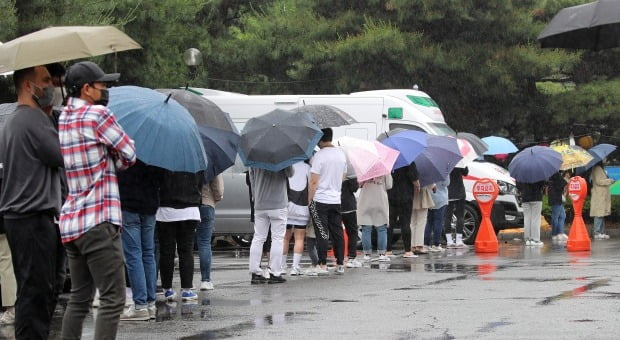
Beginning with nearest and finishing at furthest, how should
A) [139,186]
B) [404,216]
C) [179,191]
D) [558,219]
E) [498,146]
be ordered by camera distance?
[139,186]
[179,191]
[404,216]
[558,219]
[498,146]

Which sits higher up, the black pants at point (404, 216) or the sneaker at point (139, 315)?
the black pants at point (404, 216)

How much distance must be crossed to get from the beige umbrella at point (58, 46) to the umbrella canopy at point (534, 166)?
13.4m

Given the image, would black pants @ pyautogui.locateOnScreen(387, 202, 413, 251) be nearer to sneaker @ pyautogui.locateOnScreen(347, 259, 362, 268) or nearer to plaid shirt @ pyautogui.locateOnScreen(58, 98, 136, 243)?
sneaker @ pyautogui.locateOnScreen(347, 259, 362, 268)

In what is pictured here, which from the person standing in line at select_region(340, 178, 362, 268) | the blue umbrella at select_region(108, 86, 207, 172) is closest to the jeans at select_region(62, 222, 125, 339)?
the blue umbrella at select_region(108, 86, 207, 172)

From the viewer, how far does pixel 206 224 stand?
41.6 feet

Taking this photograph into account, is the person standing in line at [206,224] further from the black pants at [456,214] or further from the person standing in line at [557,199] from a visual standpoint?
the person standing in line at [557,199]

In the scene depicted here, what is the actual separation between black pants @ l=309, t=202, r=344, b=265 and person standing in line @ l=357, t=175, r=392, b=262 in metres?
2.04

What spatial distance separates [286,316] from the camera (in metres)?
10.2

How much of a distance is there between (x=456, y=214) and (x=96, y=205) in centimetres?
1419

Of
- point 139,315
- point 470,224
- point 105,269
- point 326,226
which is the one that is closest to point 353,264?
point 326,226

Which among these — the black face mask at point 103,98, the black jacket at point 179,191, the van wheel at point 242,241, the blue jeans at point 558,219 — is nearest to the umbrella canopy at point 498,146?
the blue jeans at point 558,219

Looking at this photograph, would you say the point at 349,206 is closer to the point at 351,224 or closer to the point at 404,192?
the point at 351,224

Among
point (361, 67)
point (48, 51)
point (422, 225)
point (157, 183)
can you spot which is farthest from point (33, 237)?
point (361, 67)

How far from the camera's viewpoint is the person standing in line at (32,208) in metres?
7.12
